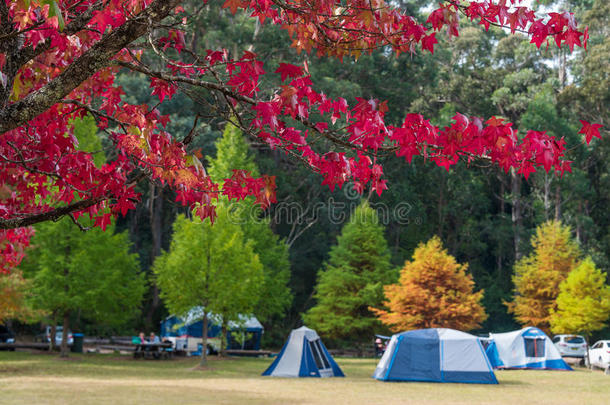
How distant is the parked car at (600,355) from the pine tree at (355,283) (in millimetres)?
10532

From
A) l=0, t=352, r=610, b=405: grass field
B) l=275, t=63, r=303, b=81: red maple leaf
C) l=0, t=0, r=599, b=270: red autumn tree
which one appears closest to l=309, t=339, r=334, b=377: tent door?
l=0, t=352, r=610, b=405: grass field

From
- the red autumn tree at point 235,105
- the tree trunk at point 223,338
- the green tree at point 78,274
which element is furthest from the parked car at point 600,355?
the red autumn tree at point 235,105

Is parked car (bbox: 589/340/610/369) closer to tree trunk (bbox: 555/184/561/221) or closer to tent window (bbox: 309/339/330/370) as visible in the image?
tent window (bbox: 309/339/330/370)

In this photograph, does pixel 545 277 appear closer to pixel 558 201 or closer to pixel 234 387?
pixel 558 201

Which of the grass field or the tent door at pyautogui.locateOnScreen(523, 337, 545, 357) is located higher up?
the tent door at pyautogui.locateOnScreen(523, 337, 545, 357)

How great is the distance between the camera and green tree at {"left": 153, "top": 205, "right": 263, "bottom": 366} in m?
25.8

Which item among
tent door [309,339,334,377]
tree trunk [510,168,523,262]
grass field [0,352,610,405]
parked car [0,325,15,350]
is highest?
tree trunk [510,168,523,262]

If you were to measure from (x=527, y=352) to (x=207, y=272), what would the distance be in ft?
45.3

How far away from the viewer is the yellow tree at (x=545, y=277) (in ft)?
124

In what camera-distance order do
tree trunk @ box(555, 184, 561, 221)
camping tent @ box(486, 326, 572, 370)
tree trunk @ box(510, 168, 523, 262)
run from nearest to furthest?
camping tent @ box(486, 326, 572, 370) → tree trunk @ box(510, 168, 523, 262) → tree trunk @ box(555, 184, 561, 221)

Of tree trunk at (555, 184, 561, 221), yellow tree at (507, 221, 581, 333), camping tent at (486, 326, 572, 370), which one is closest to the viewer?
camping tent at (486, 326, 572, 370)

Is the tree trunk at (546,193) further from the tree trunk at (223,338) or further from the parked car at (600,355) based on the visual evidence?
the tree trunk at (223,338)

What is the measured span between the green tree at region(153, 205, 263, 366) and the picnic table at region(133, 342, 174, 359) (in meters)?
3.29

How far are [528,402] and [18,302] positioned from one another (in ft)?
49.5
